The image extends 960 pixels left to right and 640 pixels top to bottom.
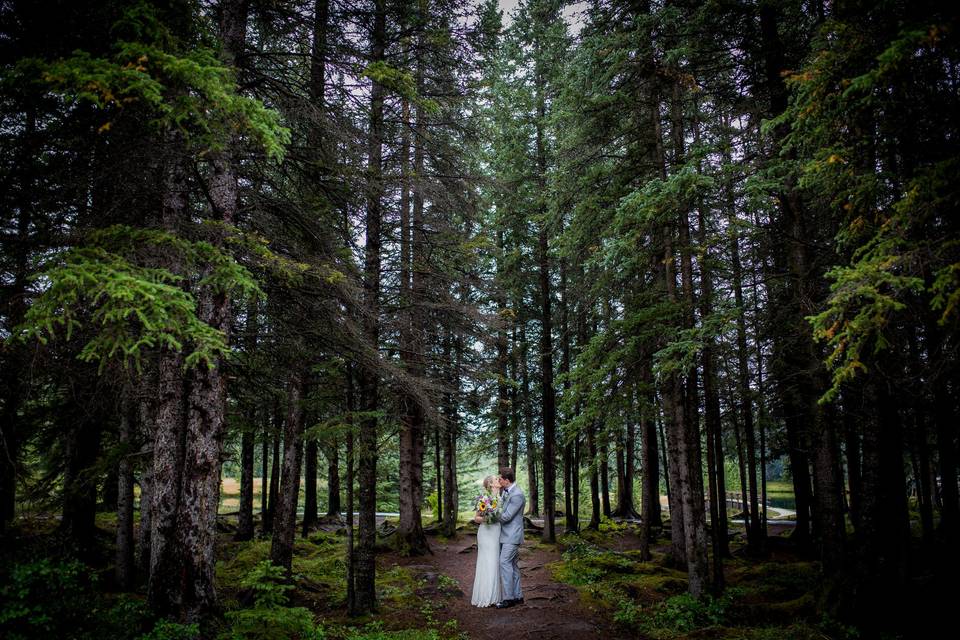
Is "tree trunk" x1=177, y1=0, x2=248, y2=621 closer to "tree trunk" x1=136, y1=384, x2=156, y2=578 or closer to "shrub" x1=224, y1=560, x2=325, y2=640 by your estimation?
"shrub" x1=224, y1=560, x2=325, y2=640

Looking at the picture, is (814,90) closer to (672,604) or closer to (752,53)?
(752,53)

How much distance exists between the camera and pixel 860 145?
5.75 meters

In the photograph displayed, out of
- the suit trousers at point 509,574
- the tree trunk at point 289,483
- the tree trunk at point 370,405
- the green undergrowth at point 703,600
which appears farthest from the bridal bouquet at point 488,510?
the tree trunk at point 289,483

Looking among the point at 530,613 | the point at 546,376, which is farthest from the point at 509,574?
the point at 546,376

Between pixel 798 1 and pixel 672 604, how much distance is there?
1041cm

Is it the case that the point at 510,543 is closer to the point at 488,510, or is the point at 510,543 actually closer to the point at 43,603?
the point at 488,510

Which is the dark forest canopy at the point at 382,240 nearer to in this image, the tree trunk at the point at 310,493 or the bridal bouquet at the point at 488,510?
the bridal bouquet at the point at 488,510

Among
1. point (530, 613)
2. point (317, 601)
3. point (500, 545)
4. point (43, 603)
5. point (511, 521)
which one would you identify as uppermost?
point (43, 603)

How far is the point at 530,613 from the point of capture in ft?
29.9

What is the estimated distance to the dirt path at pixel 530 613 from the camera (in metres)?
8.19

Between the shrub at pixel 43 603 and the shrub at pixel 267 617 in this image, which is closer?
the shrub at pixel 43 603

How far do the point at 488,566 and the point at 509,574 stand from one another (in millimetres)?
456

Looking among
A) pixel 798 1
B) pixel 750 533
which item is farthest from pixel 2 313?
pixel 750 533

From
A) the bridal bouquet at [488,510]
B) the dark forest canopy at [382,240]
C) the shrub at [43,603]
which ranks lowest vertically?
the bridal bouquet at [488,510]
